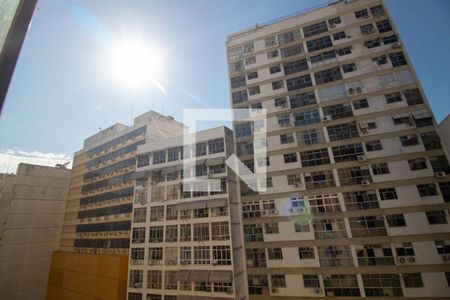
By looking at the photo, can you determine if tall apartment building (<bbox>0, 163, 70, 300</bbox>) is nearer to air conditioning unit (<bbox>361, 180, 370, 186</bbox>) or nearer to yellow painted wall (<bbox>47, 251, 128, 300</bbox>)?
yellow painted wall (<bbox>47, 251, 128, 300</bbox>)

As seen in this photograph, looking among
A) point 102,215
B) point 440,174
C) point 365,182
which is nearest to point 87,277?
point 102,215

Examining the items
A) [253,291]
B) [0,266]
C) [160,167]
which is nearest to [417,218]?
[253,291]

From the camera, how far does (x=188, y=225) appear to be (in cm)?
2584

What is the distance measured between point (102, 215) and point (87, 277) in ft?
26.6

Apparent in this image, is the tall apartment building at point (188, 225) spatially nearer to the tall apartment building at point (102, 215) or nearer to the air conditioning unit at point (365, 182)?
the tall apartment building at point (102, 215)

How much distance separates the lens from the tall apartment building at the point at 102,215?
29434mm

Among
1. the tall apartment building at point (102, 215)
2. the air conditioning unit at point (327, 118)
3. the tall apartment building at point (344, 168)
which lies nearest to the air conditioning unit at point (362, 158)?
the tall apartment building at point (344, 168)

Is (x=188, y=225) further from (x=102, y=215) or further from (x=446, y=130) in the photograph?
(x=446, y=130)

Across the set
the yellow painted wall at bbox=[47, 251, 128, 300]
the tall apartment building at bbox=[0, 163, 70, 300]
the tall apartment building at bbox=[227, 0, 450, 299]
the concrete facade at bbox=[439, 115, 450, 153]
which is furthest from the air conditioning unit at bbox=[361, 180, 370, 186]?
the tall apartment building at bbox=[0, 163, 70, 300]

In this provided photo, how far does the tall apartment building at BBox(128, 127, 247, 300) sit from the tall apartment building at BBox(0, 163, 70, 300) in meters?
A: 22.1

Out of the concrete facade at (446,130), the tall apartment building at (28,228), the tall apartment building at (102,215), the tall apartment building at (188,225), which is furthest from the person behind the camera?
the tall apartment building at (28,228)

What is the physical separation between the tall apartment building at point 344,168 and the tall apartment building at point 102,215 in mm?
15024

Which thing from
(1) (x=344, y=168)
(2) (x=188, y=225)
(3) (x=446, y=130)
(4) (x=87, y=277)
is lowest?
(4) (x=87, y=277)

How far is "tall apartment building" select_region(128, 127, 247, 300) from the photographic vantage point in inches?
916
